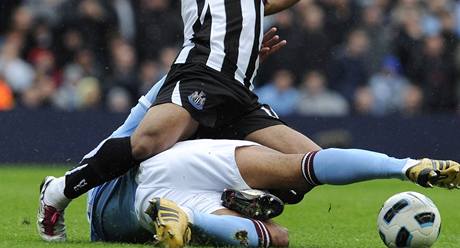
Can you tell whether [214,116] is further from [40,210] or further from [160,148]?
[40,210]

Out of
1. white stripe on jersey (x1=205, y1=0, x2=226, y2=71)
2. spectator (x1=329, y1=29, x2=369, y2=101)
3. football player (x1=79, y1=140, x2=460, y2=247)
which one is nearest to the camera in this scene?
football player (x1=79, y1=140, x2=460, y2=247)

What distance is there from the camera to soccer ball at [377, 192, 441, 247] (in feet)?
18.4

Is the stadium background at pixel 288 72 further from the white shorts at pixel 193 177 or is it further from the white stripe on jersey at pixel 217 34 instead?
the white shorts at pixel 193 177

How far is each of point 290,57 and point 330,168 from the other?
7.77 meters

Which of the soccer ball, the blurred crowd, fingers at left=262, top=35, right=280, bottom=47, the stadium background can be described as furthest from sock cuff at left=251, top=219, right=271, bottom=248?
the blurred crowd

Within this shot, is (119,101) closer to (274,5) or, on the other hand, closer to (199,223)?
(274,5)

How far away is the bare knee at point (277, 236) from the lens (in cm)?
579

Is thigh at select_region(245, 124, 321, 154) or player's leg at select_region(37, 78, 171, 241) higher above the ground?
thigh at select_region(245, 124, 321, 154)

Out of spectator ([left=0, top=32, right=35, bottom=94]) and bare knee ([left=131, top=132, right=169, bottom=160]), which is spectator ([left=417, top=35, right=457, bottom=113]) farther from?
bare knee ([left=131, top=132, right=169, bottom=160])

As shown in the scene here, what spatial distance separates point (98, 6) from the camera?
534 inches

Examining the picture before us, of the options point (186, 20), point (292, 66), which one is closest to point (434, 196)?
point (292, 66)

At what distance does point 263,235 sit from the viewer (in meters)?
5.73

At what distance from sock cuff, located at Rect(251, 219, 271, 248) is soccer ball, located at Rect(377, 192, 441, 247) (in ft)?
1.77

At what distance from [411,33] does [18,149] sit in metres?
4.51
